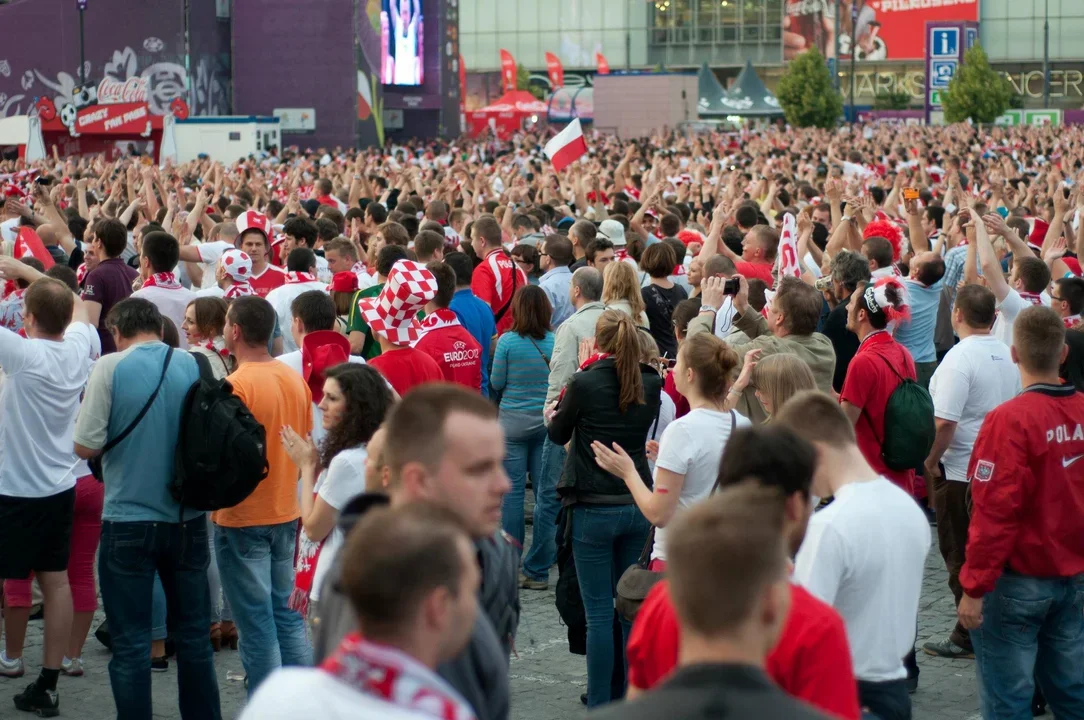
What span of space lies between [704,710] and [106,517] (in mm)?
3598

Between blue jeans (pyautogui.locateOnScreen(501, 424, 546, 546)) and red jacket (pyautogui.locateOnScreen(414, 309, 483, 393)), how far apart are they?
654 mm

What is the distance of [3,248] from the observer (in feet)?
34.3

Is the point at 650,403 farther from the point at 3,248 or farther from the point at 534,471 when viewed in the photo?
the point at 3,248

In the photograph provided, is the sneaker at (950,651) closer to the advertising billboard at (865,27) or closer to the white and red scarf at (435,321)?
the white and red scarf at (435,321)

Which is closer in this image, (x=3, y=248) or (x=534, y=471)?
(x=534, y=471)

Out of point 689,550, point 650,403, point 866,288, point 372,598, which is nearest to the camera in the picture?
point 372,598

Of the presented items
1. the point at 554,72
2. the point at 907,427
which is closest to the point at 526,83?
the point at 554,72

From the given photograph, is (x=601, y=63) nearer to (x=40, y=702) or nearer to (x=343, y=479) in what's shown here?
(x=40, y=702)

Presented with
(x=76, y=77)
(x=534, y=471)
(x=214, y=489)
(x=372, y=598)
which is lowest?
(x=534, y=471)

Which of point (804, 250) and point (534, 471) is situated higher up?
point (804, 250)

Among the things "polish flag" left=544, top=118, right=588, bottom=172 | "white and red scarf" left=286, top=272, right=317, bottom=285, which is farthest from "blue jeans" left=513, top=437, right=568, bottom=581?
"polish flag" left=544, top=118, right=588, bottom=172

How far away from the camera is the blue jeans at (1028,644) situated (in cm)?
517

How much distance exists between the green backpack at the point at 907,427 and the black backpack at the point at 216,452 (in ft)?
9.08

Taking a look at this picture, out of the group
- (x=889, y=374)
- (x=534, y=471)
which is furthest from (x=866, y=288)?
(x=534, y=471)
